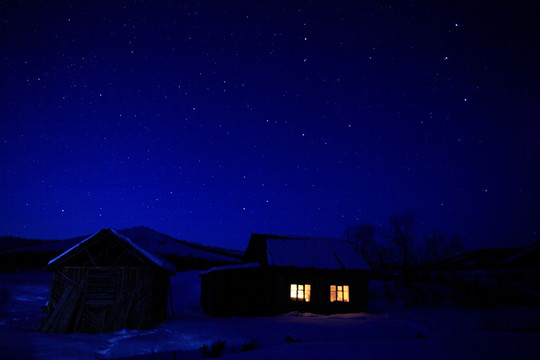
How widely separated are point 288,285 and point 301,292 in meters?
1.07

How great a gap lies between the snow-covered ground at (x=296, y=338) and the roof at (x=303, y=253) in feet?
12.0

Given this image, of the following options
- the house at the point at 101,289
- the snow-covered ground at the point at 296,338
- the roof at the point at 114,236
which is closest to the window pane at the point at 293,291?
the snow-covered ground at the point at 296,338

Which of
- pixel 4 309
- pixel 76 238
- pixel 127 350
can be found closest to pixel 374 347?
pixel 127 350

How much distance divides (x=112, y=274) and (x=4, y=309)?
1094 cm

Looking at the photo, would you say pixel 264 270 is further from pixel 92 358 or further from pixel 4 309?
pixel 4 309

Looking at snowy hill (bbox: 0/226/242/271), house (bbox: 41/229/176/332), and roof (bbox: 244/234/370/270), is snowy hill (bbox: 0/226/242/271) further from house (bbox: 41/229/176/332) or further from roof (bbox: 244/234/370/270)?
house (bbox: 41/229/176/332)

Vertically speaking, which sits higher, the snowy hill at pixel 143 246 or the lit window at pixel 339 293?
the snowy hill at pixel 143 246

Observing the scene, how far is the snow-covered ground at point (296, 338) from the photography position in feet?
30.5

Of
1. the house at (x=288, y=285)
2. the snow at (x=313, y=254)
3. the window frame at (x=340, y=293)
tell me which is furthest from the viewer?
the window frame at (x=340, y=293)

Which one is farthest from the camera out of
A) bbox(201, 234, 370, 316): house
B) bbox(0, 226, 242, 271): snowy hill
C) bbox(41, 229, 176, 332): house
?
bbox(0, 226, 242, 271): snowy hill

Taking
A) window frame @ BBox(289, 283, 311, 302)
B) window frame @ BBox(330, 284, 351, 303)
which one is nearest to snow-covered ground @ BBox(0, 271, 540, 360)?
window frame @ BBox(289, 283, 311, 302)

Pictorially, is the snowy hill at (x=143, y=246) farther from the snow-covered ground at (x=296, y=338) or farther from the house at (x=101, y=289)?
the house at (x=101, y=289)

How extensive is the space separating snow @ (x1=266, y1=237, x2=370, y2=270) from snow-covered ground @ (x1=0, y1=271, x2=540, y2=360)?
3570 millimetres

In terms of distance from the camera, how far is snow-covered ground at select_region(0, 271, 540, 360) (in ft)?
30.5
